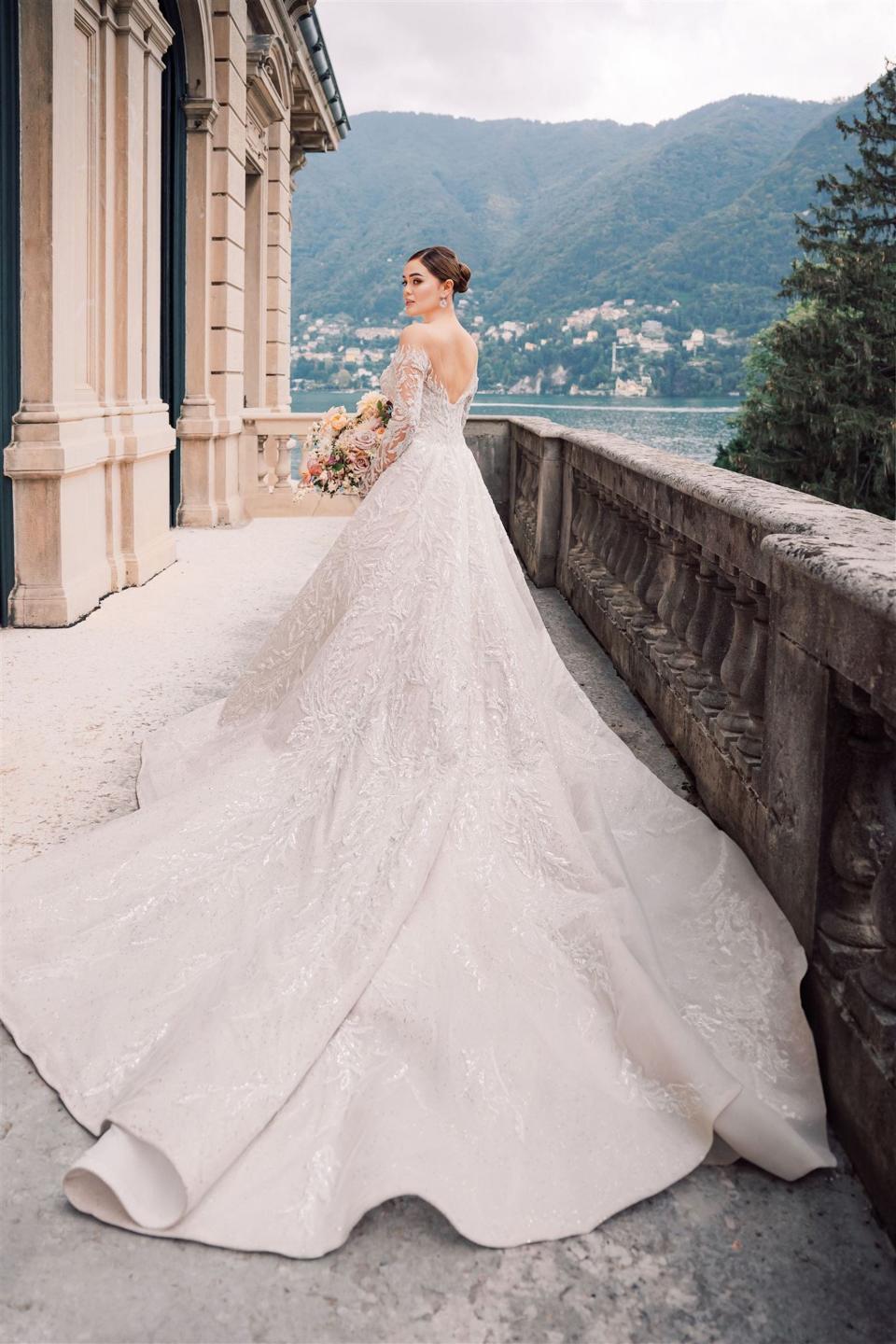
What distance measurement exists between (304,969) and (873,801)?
121 centimetres

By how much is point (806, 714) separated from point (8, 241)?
592 centimetres

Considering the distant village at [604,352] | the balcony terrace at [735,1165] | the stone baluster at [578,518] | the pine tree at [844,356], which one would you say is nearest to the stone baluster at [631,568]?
the balcony terrace at [735,1165]

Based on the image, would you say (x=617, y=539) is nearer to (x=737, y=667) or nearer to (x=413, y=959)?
(x=737, y=667)

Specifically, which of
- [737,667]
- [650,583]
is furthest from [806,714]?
[650,583]

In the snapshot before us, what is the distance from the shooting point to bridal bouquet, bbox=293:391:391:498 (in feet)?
15.5

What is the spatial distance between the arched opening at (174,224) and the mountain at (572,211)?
170 ft

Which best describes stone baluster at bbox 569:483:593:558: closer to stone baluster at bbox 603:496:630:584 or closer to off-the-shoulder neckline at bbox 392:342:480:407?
stone baluster at bbox 603:496:630:584

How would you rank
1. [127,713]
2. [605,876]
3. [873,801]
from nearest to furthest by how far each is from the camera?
[873,801]
[605,876]
[127,713]

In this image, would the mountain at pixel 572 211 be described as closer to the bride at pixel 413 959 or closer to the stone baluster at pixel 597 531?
the stone baluster at pixel 597 531

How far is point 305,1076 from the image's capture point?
7.89 feet

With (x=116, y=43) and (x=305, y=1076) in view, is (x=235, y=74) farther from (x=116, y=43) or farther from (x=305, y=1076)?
(x=305, y=1076)

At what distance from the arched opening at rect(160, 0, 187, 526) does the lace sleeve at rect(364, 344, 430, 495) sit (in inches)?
273

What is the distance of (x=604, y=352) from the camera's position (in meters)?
73.1

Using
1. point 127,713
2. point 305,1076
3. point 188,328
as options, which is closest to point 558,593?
point 127,713
